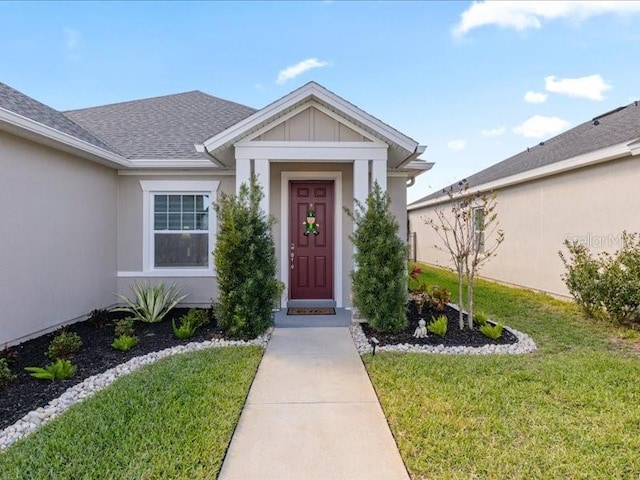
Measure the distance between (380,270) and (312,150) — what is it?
244 cm

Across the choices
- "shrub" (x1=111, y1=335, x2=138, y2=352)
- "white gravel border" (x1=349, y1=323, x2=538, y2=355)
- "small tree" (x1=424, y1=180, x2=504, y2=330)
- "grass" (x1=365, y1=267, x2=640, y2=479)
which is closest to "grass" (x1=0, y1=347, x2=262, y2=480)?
"shrub" (x1=111, y1=335, x2=138, y2=352)

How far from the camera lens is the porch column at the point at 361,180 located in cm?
685

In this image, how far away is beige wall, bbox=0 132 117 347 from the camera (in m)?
5.59

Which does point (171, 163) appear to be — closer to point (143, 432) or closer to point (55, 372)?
point (55, 372)

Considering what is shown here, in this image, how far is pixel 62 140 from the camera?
6094mm

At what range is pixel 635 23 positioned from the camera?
9.41 metres

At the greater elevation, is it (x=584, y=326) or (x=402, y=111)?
(x=402, y=111)

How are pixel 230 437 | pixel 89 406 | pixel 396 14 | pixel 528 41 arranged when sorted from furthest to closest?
1. pixel 528 41
2. pixel 396 14
3. pixel 89 406
4. pixel 230 437

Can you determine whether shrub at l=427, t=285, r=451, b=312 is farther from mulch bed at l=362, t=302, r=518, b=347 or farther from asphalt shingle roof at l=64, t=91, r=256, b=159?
asphalt shingle roof at l=64, t=91, r=256, b=159

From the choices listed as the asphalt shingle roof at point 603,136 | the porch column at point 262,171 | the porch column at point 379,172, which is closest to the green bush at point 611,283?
the asphalt shingle roof at point 603,136

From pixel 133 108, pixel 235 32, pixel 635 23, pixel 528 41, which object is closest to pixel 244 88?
pixel 235 32

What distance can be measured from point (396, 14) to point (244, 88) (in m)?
7.13

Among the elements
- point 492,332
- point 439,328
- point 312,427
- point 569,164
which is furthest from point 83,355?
point 569,164

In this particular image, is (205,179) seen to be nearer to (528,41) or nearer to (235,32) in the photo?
(235,32)
